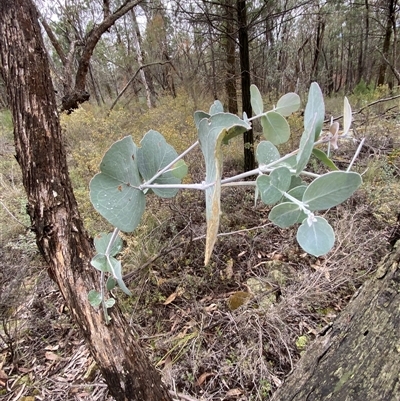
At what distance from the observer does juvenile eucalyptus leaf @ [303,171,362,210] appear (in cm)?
20

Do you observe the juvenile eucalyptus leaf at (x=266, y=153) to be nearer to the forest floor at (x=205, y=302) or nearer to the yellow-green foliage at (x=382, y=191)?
the forest floor at (x=205, y=302)

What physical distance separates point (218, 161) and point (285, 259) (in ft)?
5.44

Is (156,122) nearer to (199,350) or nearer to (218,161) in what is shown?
(199,350)

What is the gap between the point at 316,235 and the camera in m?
0.24

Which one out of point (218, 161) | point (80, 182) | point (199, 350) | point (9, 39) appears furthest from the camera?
point (80, 182)

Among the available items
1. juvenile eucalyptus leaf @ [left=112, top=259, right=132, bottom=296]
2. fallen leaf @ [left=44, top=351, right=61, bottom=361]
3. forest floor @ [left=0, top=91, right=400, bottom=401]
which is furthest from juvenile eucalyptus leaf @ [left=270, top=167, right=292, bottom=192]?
fallen leaf @ [left=44, top=351, right=61, bottom=361]

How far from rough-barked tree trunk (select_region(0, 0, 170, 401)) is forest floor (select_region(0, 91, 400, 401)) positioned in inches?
15.2

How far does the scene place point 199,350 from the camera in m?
1.21

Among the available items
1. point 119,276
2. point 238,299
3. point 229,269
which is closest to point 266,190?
point 119,276

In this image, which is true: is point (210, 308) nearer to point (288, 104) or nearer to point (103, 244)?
point (103, 244)

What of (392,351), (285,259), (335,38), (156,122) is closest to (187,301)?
(285,259)

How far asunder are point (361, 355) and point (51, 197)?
106cm

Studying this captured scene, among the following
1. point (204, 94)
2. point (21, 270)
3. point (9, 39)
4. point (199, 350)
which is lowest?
point (199, 350)

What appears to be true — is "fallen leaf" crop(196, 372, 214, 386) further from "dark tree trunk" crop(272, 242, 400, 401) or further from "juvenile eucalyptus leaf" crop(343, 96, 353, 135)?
"juvenile eucalyptus leaf" crop(343, 96, 353, 135)
